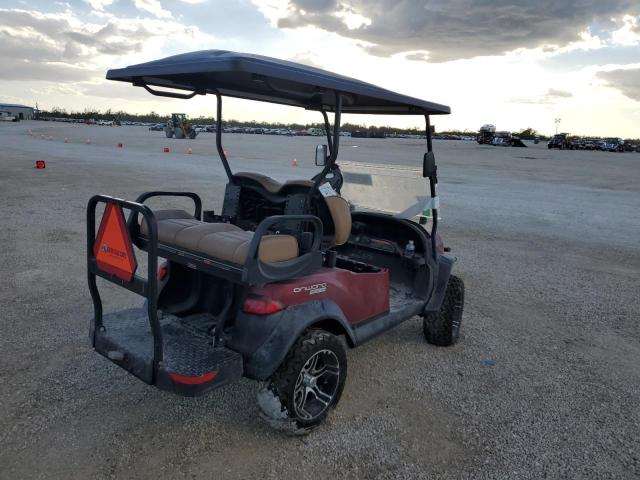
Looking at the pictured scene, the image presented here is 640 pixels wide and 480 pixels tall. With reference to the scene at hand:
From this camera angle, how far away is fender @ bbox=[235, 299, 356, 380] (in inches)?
106

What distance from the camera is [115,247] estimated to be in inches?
112

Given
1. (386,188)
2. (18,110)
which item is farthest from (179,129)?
(18,110)

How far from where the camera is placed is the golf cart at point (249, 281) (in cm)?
266

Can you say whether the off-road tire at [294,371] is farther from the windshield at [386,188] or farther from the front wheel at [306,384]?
the windshield at [386,188]

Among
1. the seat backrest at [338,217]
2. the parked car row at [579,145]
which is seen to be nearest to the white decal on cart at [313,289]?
the seat backrest at [338,217]

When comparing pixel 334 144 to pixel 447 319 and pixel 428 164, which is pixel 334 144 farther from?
pixel 447 319

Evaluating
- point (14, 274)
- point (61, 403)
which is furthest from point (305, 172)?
point (61, 403)

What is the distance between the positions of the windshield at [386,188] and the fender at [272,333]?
1.70 m

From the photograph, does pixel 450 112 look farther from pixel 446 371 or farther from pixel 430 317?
pixel 446 371

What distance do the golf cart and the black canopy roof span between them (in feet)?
0.04

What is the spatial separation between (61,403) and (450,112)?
352cm

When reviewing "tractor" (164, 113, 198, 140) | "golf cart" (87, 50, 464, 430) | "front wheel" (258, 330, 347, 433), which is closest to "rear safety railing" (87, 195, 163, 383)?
"golf cart" (87, 50, 464, 430)

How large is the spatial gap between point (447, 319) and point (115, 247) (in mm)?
2680

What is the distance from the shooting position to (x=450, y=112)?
3969 millimetres
